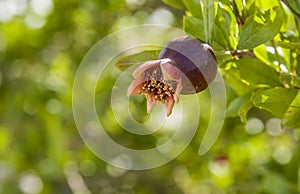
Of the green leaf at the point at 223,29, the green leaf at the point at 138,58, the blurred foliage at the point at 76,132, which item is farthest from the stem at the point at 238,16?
the blurred foliage at the point at 76,132

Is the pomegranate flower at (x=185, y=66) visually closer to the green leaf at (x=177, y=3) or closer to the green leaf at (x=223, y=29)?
the green leaf at (x=223, y=29)

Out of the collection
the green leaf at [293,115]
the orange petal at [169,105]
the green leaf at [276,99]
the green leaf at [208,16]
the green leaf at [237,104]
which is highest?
the green leaf at [208,16]

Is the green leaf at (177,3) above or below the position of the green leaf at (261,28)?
below

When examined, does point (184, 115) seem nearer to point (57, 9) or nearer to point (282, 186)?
point (282, 186)

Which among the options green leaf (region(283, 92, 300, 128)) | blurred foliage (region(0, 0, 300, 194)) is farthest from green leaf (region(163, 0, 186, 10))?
blurred foliage (region(0, 0, 300, 194))

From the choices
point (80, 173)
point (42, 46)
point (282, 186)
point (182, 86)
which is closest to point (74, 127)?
point (80, 173)

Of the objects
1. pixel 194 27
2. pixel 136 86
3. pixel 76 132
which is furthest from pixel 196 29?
pixel 76 132
